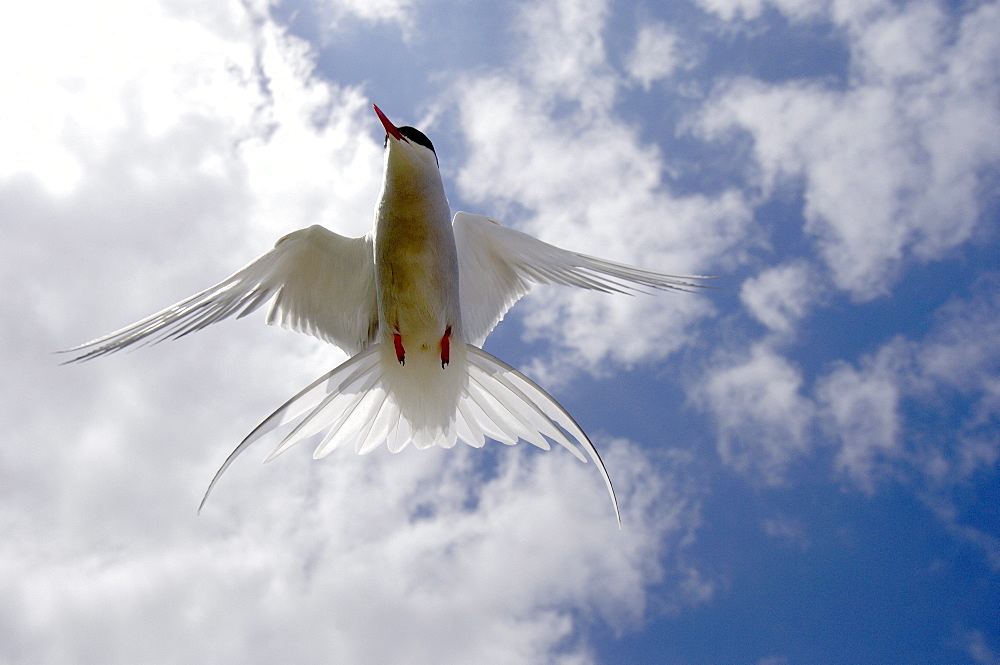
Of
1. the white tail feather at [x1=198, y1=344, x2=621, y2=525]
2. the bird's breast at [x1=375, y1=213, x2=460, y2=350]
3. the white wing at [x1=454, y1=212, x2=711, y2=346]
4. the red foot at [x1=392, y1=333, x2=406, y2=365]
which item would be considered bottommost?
the white tail feather at [x1=198, y1=344, x2=621, y2=525]

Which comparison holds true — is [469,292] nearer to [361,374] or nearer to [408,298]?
[408,298]

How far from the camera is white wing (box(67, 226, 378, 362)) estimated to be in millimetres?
4684

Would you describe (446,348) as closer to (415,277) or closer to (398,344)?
(398,344)

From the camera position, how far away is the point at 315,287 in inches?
198

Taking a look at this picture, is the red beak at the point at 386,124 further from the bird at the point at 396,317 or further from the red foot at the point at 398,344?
the red foot at the point at 398,344

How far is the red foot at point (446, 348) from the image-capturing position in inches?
173

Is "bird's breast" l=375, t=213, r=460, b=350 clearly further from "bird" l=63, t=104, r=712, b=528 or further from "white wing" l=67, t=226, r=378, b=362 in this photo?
"white wing" l=67, t=226, r=378, b=362

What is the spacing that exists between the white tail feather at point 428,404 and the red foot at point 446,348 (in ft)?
0.17

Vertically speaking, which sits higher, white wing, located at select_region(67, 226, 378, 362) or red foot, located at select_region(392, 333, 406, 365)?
white wing, located at select_region(67, 226, 378, 362)

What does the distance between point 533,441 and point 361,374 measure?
115 centimetres

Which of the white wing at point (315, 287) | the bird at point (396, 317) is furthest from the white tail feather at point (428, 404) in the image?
the white wing at point (315, 287)

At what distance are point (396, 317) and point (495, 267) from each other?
125 centimetres

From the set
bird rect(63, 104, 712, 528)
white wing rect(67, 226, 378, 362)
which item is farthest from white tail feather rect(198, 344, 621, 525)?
white wing rect(67, 226, 378, 362)

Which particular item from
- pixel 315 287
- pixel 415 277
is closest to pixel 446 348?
pixel 415 277
